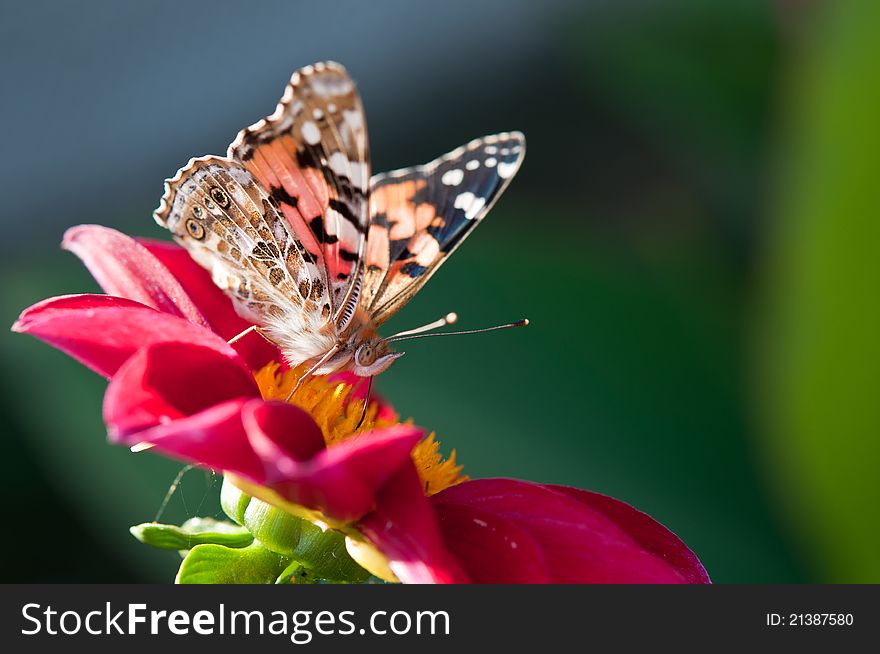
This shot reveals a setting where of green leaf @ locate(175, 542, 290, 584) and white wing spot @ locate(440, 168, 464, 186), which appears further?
white wing spot @ locate(440, 168, 464, 186)

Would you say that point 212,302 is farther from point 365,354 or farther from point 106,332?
point 106,332

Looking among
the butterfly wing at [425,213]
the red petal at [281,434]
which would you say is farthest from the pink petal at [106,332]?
the butterfly wing at [425,213]

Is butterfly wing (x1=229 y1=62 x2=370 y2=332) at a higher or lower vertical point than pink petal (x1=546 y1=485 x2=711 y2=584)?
higher

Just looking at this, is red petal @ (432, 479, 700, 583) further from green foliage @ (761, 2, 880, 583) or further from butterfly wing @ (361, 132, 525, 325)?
green foliage @ (761, 2, 880, 583)

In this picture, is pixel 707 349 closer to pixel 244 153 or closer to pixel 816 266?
pixel 816 266

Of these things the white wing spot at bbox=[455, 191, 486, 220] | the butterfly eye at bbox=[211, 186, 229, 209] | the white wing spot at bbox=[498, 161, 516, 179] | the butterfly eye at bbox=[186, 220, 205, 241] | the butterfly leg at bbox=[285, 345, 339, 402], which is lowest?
the butterfly leg at bbox=[285, 345, 339, 402]

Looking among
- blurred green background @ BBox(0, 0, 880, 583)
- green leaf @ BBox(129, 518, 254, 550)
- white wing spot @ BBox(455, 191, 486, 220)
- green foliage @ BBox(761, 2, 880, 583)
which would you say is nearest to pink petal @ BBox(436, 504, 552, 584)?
green leaf @ BBox(129, 518, 254, 550)

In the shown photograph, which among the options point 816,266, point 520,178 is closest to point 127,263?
point 816,266
